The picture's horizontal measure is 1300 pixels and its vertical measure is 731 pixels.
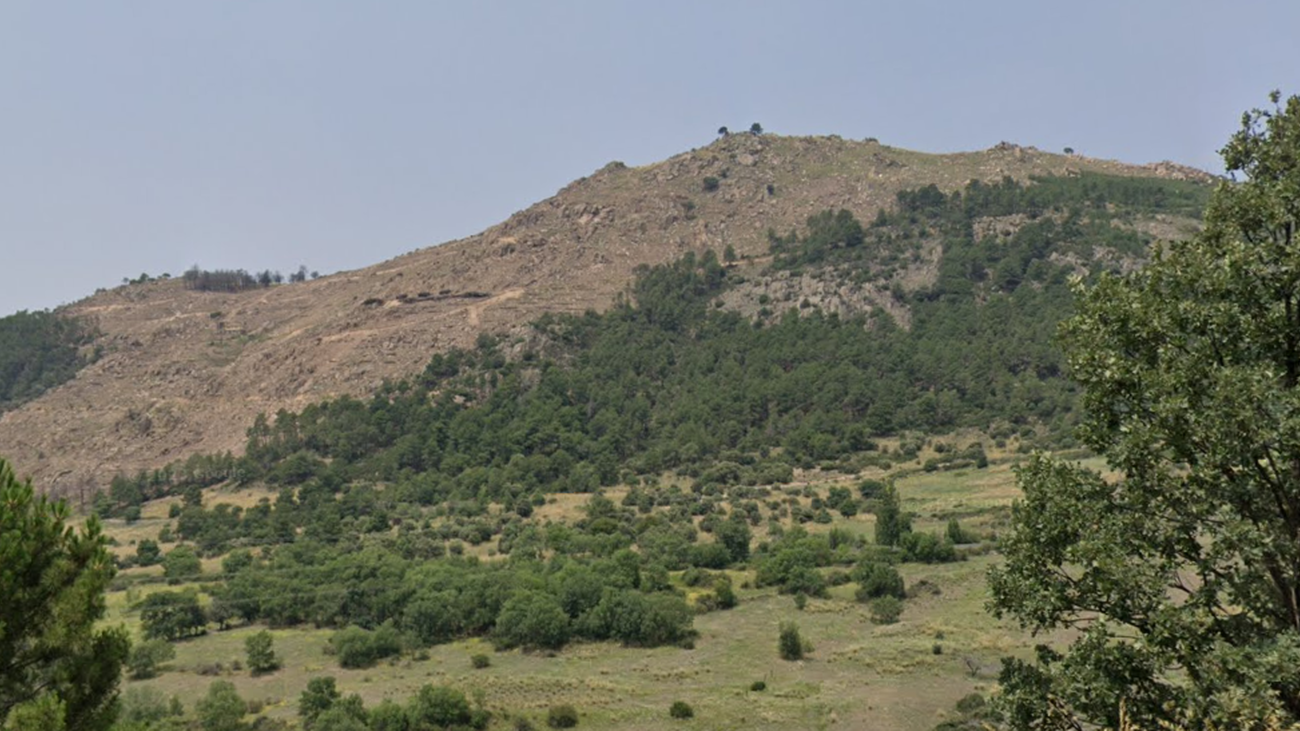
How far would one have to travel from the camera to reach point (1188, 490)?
1096 cm

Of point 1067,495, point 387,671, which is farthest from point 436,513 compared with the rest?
point 1067,495

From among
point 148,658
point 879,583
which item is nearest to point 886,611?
point 879,583

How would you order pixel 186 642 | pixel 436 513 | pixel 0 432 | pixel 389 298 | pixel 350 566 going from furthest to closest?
1. pixel 389 298
2. pixel 0 432
3. pixel 436 513
4. pixel 350 566
5. pixel 186 642

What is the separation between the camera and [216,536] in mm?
83250

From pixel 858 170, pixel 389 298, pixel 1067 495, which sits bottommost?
pixel 1067 495

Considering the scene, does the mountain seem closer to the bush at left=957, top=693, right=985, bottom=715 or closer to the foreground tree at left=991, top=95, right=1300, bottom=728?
the bush at left=957, top=693, right=985, bottom=715

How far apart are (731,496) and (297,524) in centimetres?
4094

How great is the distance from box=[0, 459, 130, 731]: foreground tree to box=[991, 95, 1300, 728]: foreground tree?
41.0ft

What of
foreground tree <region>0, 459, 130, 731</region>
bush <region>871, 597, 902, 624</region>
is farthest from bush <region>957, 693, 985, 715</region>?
foreground tree <region>0, 459, 130, 731</region>

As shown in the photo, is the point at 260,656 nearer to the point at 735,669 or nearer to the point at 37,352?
the point at 735,669

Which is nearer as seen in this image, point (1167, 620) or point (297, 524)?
point (1167, 620)

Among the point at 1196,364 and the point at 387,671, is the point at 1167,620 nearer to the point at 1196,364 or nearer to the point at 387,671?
the point at 1196,364

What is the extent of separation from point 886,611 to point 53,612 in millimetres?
46337

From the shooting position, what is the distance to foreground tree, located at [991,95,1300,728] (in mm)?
10109
